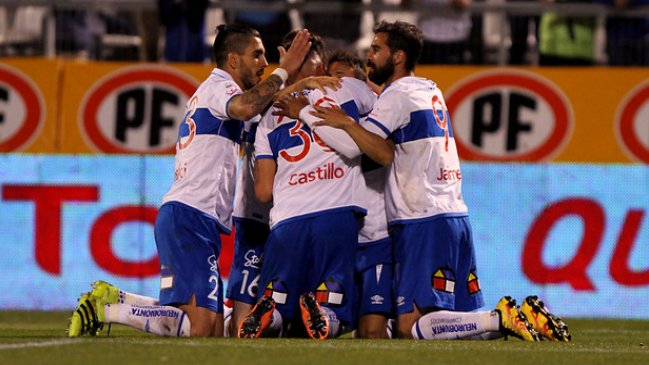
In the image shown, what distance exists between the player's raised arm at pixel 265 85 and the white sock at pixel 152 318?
4.38 feet

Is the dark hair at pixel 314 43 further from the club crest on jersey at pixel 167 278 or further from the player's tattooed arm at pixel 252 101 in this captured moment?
the club crest on jersey at pixel 167 278

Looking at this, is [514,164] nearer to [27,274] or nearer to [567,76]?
[567,76]

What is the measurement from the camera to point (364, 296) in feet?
29.6

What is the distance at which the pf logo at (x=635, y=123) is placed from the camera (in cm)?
1422

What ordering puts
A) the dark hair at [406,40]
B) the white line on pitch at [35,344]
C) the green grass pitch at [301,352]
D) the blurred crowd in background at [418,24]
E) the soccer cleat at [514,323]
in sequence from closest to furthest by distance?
the green grass pitch at [301,352]
the white line on pitch at [35,344]
the soccer cleat at [514,323]
the dark hair at [406,40]
the blurred crowd in background at [418,24]

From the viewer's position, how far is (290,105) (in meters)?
8.94

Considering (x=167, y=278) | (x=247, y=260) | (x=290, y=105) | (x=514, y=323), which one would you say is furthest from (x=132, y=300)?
(x=514, y=323)

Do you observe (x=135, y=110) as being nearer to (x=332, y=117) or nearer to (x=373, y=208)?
(x=373, y=208)

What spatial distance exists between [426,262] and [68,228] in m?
5.84

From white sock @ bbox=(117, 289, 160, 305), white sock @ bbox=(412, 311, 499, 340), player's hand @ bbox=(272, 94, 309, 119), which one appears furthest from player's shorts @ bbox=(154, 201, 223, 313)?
white sock @ bbox=(412, 311, 499, 340)

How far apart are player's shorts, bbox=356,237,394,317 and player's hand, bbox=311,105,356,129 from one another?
0.92m

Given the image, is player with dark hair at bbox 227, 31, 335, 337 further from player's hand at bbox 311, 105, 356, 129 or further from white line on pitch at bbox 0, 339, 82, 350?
white line on pitch at bbox 0, 339, 82, 350

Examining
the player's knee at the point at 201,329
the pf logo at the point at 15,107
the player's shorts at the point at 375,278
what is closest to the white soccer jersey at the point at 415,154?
the player's shorts at the point at 375,278

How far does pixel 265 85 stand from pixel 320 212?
2.96ft
